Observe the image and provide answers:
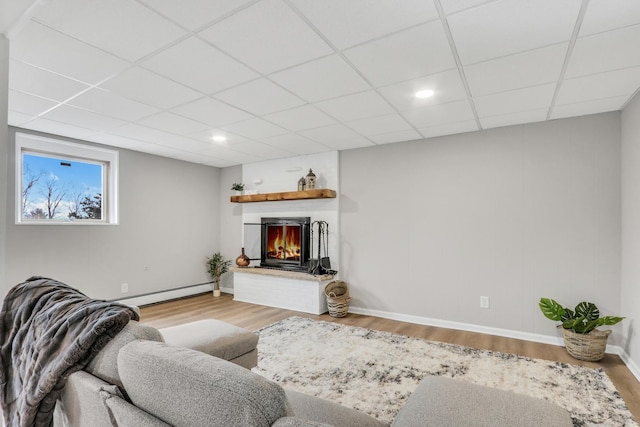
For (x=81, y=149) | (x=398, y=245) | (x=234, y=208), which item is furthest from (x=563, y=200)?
(x=81, y=149)

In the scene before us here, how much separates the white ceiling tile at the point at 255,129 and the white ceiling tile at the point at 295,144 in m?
0.17

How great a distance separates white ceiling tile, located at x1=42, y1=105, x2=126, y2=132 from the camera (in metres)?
3.25

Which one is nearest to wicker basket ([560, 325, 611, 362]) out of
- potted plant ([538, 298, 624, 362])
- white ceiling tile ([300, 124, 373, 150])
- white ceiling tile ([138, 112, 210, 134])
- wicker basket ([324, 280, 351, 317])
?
potted plant ([538, 298, 624, 362])

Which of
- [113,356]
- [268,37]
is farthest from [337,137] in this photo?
[113,356]

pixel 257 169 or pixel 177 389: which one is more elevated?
pixel 257 169

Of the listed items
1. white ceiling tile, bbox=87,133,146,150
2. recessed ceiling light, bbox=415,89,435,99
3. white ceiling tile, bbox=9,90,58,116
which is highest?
recessed ceiling light, bbox=415,89,435,99

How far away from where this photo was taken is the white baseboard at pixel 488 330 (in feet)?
9.90

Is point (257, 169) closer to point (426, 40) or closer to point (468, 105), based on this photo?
point (468, 105)

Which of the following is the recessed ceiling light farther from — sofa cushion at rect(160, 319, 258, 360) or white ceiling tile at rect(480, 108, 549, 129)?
sofa cushion at rect(160, 319, 258, 360)

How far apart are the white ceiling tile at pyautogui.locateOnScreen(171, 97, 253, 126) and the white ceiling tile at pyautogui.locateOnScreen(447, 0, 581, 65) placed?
2.09 meters

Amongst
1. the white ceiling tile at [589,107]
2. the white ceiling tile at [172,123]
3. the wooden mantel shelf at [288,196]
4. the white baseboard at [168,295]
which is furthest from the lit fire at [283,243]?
the white ceiling tile at [589,107]

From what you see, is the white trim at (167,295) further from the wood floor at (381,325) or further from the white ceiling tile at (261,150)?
the white ceiling tile at (261,150)

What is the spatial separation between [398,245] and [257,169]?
284 cm

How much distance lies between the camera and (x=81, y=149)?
4480 mm
